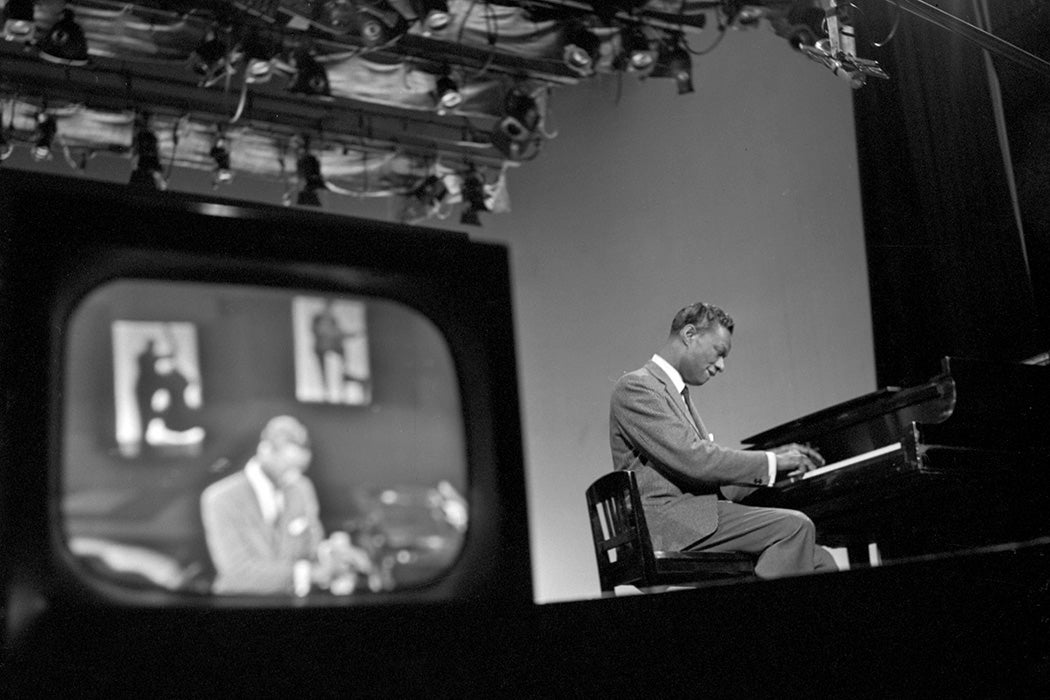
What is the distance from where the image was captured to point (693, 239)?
4.94 m

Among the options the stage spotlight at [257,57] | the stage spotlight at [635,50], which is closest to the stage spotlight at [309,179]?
the stage spotlight at [257,57]

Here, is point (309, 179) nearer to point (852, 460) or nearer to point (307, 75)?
point (307, 75)

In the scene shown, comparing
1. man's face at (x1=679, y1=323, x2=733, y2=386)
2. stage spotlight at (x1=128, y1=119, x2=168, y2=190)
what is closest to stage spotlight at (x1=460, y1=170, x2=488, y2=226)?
stage spotlight at (x1=128, y1=119, x2=168, y2=190)

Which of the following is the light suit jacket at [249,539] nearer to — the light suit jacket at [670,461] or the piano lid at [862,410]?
the light suit jacket at [670,461]

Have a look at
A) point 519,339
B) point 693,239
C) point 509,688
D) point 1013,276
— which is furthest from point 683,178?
point 509,688

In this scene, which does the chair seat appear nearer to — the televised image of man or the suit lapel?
the suit lapel

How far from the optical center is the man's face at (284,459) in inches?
179

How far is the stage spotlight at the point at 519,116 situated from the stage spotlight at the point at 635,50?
1.43 ft

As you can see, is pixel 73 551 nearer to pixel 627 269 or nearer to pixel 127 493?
pixel 127 493

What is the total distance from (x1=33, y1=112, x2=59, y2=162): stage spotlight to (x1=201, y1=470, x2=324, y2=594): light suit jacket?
4.43ft

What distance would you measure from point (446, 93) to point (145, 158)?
4.11 ft

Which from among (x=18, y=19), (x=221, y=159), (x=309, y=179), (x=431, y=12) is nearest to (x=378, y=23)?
(x=431, y=12)

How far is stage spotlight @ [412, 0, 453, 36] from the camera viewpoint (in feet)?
14.6

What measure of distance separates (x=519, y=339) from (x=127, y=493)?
2038 millimetres
